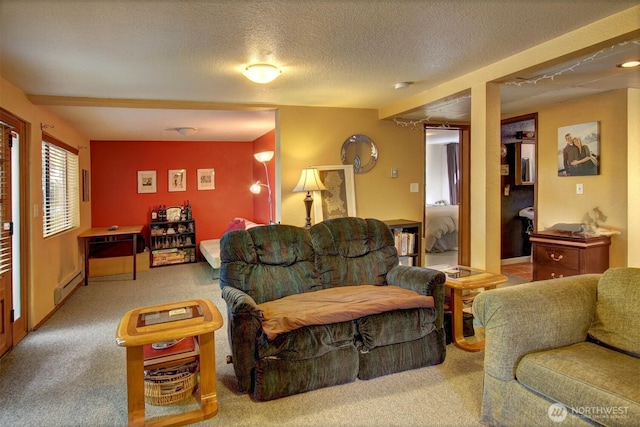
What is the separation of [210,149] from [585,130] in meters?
5.63

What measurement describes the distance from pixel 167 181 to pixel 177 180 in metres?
0.17

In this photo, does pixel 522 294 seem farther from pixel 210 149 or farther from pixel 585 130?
pixel 210 149

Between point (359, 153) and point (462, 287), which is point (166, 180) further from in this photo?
point (462, 287)

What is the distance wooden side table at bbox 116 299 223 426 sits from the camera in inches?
80.4

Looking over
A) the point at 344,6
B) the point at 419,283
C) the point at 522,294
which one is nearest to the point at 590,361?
the point at 522,294

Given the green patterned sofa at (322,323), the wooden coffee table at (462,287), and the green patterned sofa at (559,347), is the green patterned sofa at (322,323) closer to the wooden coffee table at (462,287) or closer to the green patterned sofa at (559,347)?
the wooden coffee table at (462,287)

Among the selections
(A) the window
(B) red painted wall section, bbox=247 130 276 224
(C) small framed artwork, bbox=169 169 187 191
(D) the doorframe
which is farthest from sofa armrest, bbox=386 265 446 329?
(C) small framed artwork, bbox=169 169 187 191

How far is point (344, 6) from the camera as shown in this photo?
6.86 feet

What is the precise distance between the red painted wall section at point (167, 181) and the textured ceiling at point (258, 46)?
2.46 meters

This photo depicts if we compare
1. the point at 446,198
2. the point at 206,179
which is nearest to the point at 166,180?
the point at 206,179

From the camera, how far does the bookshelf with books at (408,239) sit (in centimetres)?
454

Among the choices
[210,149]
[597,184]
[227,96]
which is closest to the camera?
[227,96]

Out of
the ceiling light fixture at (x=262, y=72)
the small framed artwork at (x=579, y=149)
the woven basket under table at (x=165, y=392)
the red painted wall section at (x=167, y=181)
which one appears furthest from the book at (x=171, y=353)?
the red painted wall section at (x=167, y=181)

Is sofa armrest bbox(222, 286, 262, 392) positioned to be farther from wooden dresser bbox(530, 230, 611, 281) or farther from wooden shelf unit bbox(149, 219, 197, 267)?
wooden shelf unit bbox(149, 219, 197, 267)
